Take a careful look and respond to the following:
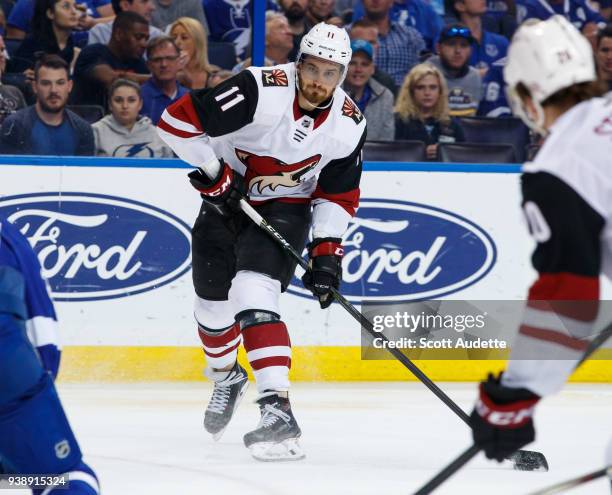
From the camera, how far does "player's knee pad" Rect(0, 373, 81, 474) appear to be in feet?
6.09

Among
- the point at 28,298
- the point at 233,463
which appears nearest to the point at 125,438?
the point at 233,463

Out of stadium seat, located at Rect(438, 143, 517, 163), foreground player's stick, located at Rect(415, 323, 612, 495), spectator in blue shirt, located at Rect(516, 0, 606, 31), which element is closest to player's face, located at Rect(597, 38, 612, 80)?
spectator in blue shirt, located at Rect(516, 0, 606, 31)

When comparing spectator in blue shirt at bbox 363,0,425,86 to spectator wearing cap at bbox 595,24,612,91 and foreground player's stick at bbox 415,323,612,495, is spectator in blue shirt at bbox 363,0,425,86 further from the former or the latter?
foreground player's stick at bbox 415,323,612,495

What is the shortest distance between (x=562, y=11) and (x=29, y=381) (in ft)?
17.4

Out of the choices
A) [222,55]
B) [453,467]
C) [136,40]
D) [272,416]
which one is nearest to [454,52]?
[222,55]

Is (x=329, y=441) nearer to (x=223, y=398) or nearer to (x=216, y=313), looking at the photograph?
(x=223, y=398)

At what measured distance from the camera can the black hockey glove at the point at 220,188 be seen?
388cm

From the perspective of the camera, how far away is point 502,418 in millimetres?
1981

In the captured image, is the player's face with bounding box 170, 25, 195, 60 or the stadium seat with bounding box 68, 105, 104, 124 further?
the player's face with bounding box 170, 25, 195, 60

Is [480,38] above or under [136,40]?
under

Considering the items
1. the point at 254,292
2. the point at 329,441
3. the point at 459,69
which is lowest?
the point at 329,441

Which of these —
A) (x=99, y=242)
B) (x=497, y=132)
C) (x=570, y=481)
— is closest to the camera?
(x=570, y=481)

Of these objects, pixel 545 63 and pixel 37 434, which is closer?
pixel 37 434

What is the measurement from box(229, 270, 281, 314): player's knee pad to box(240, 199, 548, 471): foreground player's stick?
0.13 m
